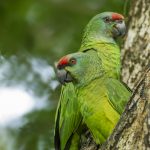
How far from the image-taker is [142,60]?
373 cm

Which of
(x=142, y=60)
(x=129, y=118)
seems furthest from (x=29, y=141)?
(x=129, y=118)

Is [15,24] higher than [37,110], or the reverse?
[15,24]

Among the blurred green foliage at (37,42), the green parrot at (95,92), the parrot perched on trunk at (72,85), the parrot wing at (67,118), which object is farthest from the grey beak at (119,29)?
the blurred green foliage at (37,42)

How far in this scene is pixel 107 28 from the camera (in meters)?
3.78

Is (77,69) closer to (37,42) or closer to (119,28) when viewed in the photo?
(119,28)

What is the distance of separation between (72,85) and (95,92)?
316mm

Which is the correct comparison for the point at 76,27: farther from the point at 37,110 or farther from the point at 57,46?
the point at 37,110

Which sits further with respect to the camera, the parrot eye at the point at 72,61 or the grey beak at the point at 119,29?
the grey beak at the point at 119,29

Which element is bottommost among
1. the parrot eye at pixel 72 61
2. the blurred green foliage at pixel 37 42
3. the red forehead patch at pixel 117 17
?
the parrot eye at pixel 72 61

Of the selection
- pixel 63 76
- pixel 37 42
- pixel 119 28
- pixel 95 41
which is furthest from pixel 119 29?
pixel 37 42

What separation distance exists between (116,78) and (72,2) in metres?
1.79

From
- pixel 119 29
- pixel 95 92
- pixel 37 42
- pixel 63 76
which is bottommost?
pixel 95 92

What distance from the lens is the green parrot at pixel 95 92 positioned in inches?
123

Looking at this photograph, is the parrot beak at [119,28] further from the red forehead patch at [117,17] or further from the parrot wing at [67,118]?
the parrot wing at [67,118]
